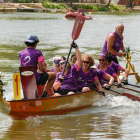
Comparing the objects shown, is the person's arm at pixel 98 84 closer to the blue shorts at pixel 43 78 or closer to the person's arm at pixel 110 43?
the blue shorts at pixel 43 78

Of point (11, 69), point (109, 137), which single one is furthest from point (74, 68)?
point (11, 69)

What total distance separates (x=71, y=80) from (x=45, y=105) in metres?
1.00

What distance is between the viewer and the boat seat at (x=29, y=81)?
645 cm

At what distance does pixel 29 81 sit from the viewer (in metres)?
6.64

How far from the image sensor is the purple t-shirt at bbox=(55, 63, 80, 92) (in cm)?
742

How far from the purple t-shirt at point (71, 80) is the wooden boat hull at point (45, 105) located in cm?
29

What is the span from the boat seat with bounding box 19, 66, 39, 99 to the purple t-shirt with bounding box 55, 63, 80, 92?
0.89 meters

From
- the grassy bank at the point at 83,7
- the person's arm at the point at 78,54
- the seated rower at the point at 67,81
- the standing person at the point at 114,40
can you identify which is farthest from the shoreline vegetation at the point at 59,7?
the person's arm at the point at 78,54

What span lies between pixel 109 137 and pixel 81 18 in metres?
2.98

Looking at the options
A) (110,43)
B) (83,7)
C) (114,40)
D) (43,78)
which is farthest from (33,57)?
(83,7)

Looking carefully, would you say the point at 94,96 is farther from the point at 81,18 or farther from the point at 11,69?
the point at 11,69

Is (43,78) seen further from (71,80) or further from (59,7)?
(59,7)

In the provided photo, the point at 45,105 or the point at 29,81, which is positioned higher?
the point at 29,81

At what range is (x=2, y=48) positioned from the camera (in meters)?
19.7
